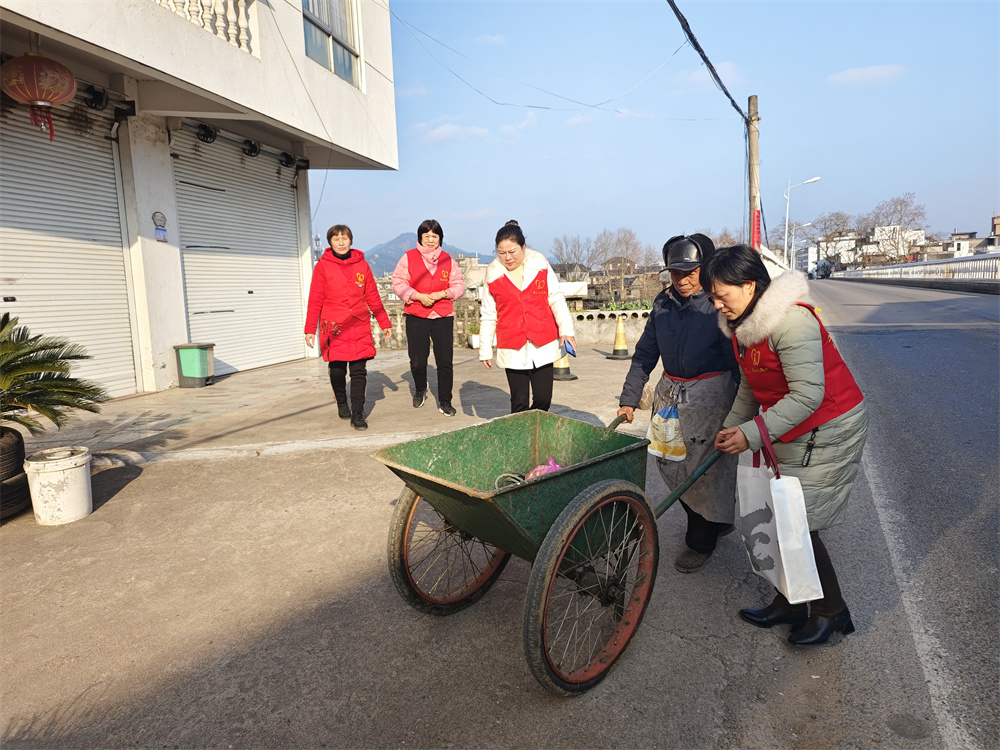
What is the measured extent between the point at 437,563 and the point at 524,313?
204 centimetres

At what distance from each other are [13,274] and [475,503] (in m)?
7.58

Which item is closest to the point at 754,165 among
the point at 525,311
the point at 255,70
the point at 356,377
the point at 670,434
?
the point at 255,70

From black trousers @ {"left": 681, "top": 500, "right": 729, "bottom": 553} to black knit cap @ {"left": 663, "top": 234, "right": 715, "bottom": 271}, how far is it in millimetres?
1272

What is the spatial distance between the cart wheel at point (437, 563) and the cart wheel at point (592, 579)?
41cm

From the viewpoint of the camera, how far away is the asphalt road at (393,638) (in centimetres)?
228

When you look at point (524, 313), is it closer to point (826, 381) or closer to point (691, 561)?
point (691, 561)

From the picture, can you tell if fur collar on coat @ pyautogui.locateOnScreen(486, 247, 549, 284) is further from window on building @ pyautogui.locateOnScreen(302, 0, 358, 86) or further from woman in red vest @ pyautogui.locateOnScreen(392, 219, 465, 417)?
window on building @ pyautogui.locateOnScreen(302, 0, 358, 86)

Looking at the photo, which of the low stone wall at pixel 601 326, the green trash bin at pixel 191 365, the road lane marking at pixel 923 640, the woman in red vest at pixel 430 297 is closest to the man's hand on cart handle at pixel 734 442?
the road lane marking at pixel 923 640

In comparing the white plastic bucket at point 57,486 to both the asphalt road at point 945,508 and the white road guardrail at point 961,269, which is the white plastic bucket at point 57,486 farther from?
the white road guardrail at point 961,269

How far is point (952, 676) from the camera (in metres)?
2.45

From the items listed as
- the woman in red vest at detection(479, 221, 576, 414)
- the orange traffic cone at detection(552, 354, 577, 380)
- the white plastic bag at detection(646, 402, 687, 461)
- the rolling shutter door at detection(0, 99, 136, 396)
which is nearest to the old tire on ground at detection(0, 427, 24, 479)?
the woman in red vest at detection(479, 221, 576, 414)

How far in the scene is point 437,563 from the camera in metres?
3.57

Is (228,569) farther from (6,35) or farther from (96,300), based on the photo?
(6,35)

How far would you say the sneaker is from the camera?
11.1ft
